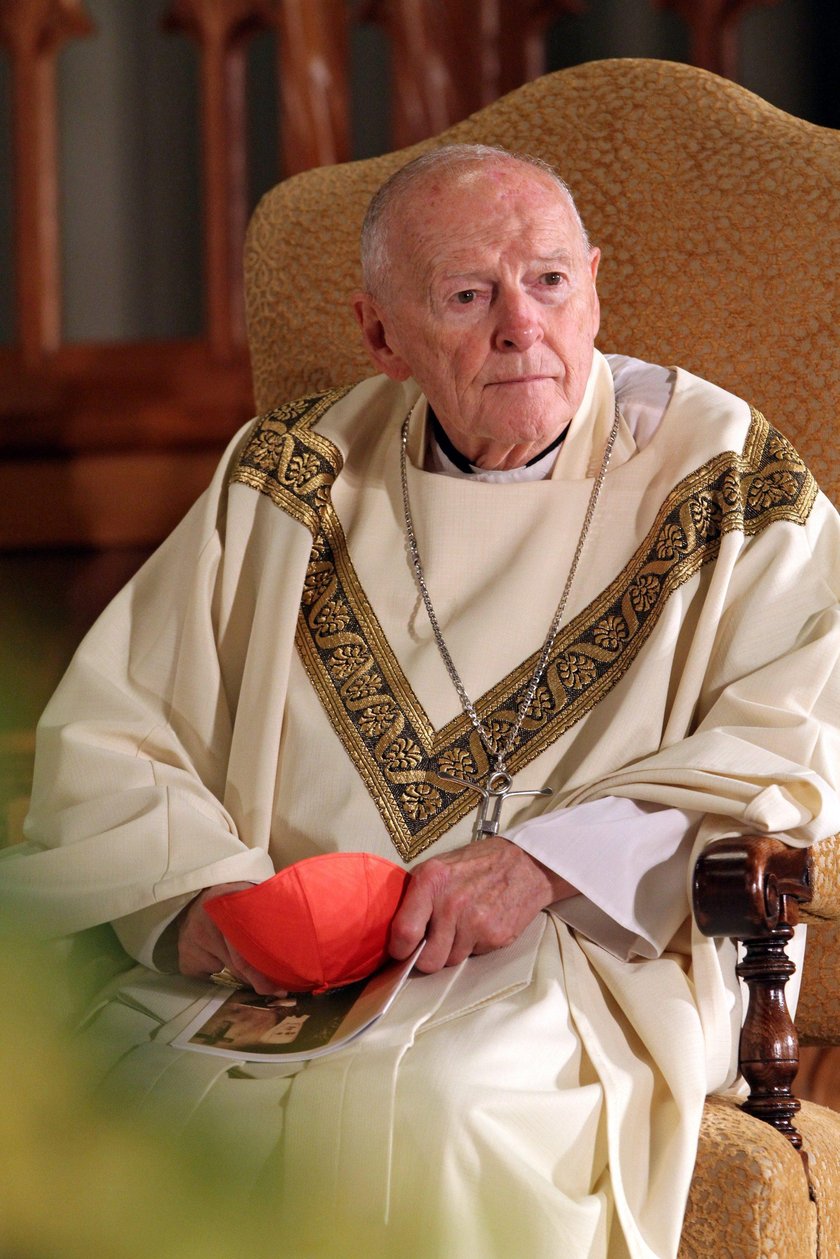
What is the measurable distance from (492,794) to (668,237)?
1.24 m

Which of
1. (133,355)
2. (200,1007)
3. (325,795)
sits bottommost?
(200,1007)

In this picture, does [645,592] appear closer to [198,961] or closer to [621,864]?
[621,864]

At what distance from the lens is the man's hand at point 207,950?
207cm

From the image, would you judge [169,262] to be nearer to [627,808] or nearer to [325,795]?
[325,795]

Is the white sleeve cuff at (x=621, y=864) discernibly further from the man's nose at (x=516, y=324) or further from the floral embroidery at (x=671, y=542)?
the man's nose at (x=516, y=324)

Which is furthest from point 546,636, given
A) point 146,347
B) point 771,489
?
point 146,347

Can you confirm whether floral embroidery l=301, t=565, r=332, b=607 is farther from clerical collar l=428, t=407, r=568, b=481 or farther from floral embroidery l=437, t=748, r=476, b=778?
floral embroidery l=437, t=748, r=476, b=778

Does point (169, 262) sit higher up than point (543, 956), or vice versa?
point (169, 262)

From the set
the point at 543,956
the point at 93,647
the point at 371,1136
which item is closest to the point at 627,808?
the point at 543,956

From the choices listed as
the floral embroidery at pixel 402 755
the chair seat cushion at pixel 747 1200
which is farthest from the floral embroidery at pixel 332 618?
the chair seat cushion at pixel 747 1200

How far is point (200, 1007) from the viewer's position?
2.07m

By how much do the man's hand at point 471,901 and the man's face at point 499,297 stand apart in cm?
74

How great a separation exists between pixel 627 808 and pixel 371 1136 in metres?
0.62

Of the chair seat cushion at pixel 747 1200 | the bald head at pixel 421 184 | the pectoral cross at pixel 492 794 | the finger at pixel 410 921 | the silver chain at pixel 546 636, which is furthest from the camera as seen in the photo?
the bald head at pixel 421 184
